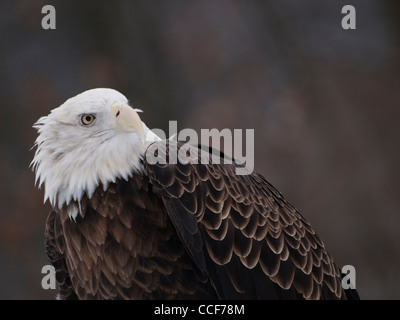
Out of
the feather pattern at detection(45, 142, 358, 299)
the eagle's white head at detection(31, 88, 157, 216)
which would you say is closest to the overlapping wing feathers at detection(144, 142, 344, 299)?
the feather pattern at detection(45, 142, 358, 299)

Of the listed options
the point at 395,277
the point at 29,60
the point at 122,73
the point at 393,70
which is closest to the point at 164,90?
the point at 122,73

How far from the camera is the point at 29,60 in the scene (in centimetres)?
634

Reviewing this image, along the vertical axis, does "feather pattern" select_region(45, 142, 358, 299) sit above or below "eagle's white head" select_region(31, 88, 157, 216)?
below

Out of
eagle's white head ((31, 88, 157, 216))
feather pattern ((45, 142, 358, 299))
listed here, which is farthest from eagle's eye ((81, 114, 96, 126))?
feather pattern ((45, 142, 358, 299))

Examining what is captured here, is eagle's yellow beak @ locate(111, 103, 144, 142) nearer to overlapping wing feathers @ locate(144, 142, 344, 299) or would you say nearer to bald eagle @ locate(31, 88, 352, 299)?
bald eagle @ locate(31, 88, 352, 299)

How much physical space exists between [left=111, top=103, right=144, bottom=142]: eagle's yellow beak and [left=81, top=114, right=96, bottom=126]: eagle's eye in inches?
3.9

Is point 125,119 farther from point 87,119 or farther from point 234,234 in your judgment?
point 234,234

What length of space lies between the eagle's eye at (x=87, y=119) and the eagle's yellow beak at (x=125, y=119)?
0.10 m

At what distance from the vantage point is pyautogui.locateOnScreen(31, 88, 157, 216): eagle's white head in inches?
97.1

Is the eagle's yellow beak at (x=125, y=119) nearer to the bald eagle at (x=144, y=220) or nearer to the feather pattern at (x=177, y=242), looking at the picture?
the bald eagle at (x=144, y=220)

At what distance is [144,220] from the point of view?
247cm
